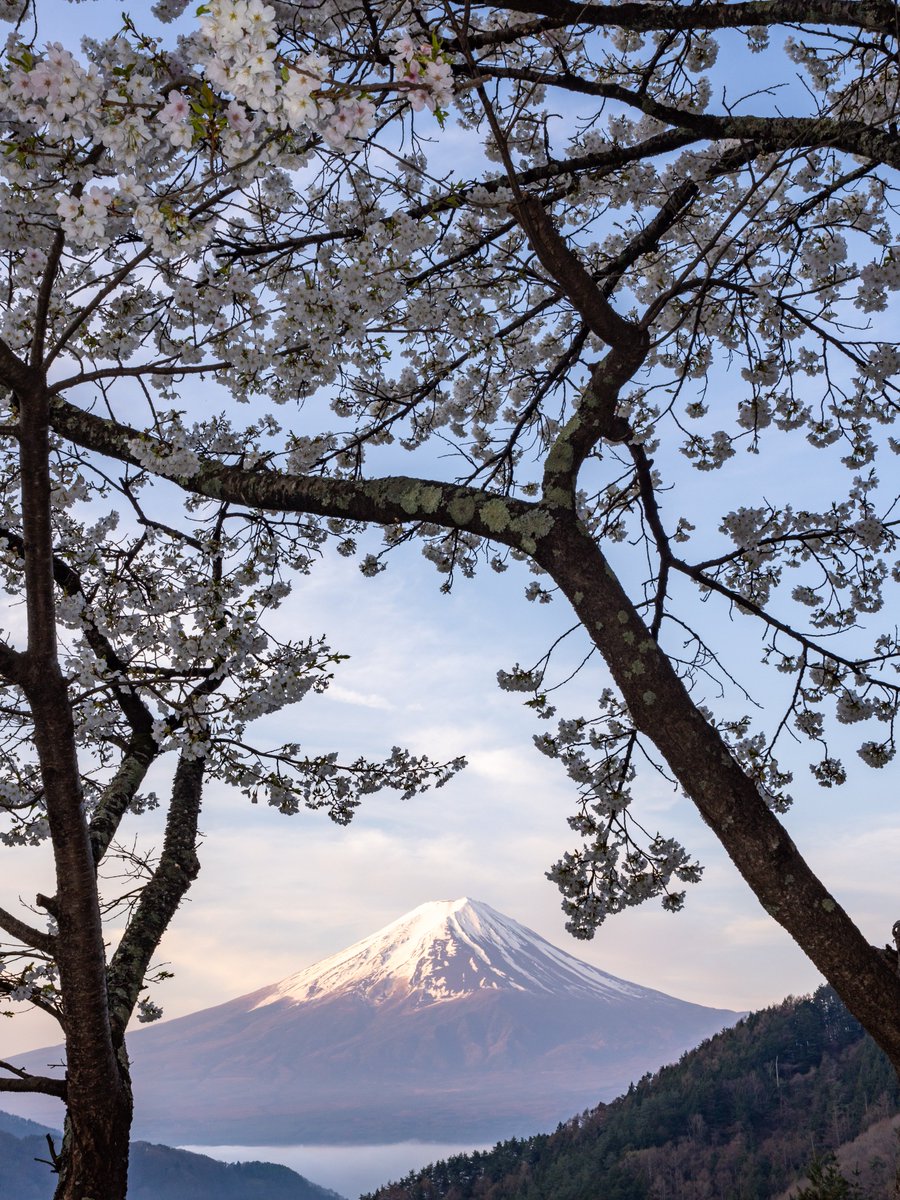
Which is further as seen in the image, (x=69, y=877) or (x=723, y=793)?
(x=69, y=877)

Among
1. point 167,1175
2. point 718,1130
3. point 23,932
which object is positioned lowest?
point 167,1175

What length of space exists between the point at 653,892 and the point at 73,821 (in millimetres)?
3757

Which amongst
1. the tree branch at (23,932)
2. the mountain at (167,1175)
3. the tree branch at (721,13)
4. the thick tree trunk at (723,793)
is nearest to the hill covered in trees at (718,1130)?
the mountain at (167,1175)

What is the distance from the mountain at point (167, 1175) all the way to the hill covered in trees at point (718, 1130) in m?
29.4

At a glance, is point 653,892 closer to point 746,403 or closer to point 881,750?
point 881,750

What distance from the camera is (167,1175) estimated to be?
7094 cm

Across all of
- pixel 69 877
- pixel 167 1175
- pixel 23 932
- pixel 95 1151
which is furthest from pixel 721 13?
pixel 167 1175

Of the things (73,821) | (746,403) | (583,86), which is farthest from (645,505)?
(73,821)

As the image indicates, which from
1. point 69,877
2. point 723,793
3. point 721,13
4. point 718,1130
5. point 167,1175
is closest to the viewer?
point 723,793

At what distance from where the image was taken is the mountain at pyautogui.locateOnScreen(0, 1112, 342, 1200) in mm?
57094

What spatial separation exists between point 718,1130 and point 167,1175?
54251 millimetres

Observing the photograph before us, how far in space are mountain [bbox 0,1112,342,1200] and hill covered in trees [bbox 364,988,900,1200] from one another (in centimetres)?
2942

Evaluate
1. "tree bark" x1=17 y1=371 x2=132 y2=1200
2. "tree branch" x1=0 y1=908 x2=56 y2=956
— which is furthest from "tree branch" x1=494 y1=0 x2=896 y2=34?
"tree branch" x1=0 y1=908 x2=56 y2=956

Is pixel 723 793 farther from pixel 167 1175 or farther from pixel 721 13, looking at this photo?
pixel 167 1175
